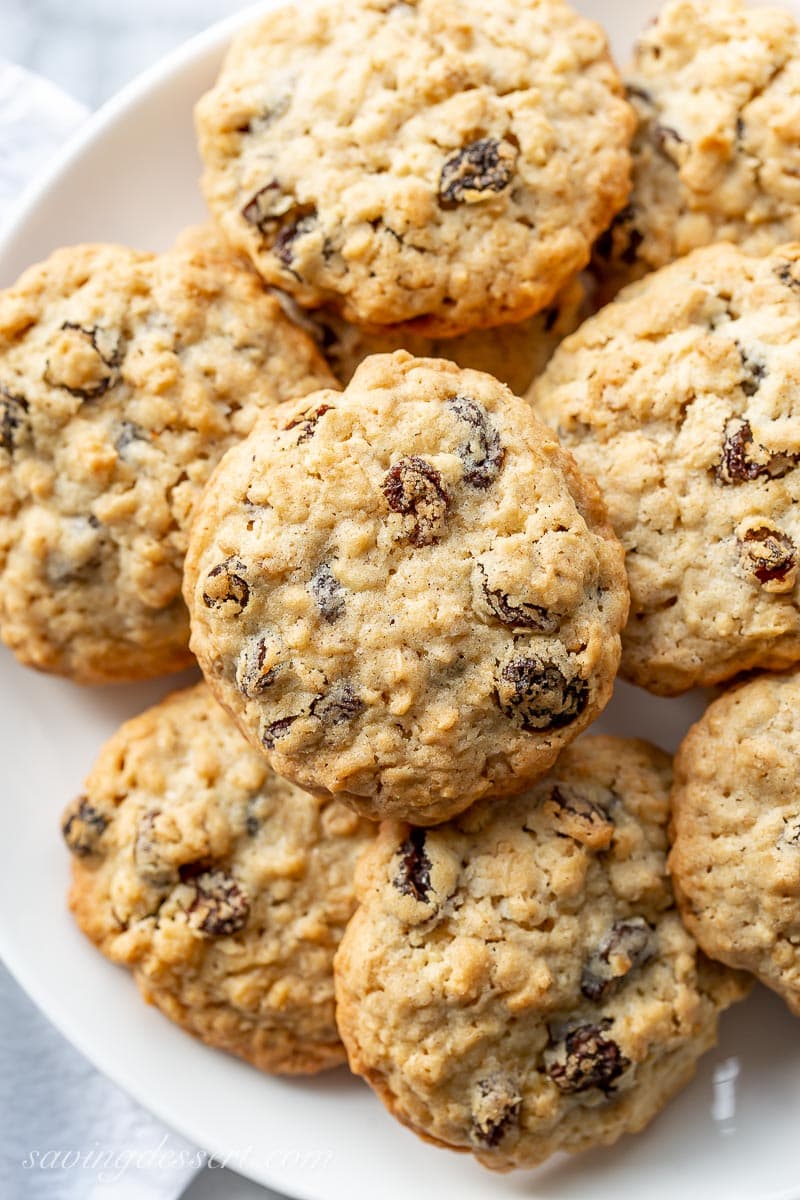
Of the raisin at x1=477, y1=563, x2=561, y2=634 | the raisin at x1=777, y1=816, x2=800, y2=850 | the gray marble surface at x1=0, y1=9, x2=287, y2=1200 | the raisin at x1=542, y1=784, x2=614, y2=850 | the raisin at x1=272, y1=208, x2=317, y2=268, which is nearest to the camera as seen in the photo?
the raisin at x1=477, y1=563, x2=561, y2=634

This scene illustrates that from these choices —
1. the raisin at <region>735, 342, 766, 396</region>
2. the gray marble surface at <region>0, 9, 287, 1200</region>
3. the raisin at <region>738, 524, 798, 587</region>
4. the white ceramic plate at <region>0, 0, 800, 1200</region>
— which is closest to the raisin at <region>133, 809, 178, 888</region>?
the white ceramic plate at <region>0, 0, 800, 1200</region>

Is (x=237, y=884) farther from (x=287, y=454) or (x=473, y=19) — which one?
(x=473, y=19)

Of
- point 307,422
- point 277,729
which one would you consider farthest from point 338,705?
point 307,422

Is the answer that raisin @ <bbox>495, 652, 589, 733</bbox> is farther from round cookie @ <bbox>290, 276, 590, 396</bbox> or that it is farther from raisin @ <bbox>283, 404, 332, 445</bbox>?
round cookie @ <bbox>290, 276, 590, 396</bbox>

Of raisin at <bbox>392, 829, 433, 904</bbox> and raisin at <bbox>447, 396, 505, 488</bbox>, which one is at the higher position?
raisin at <bbox>447, 396, 505, 488</bbox>

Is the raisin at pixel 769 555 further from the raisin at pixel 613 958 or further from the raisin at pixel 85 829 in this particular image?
the raisin at pixel 85 829

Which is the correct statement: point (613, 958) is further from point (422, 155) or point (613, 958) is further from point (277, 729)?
point (422, 155)

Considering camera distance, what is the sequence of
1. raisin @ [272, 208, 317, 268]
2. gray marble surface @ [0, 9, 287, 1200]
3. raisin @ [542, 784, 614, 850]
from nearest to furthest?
raisin @ [542, 784, 614, 850] → raisin @ [272, 208, 317, 268] → gray marble surface @ [0, 9, 287, 1200]
